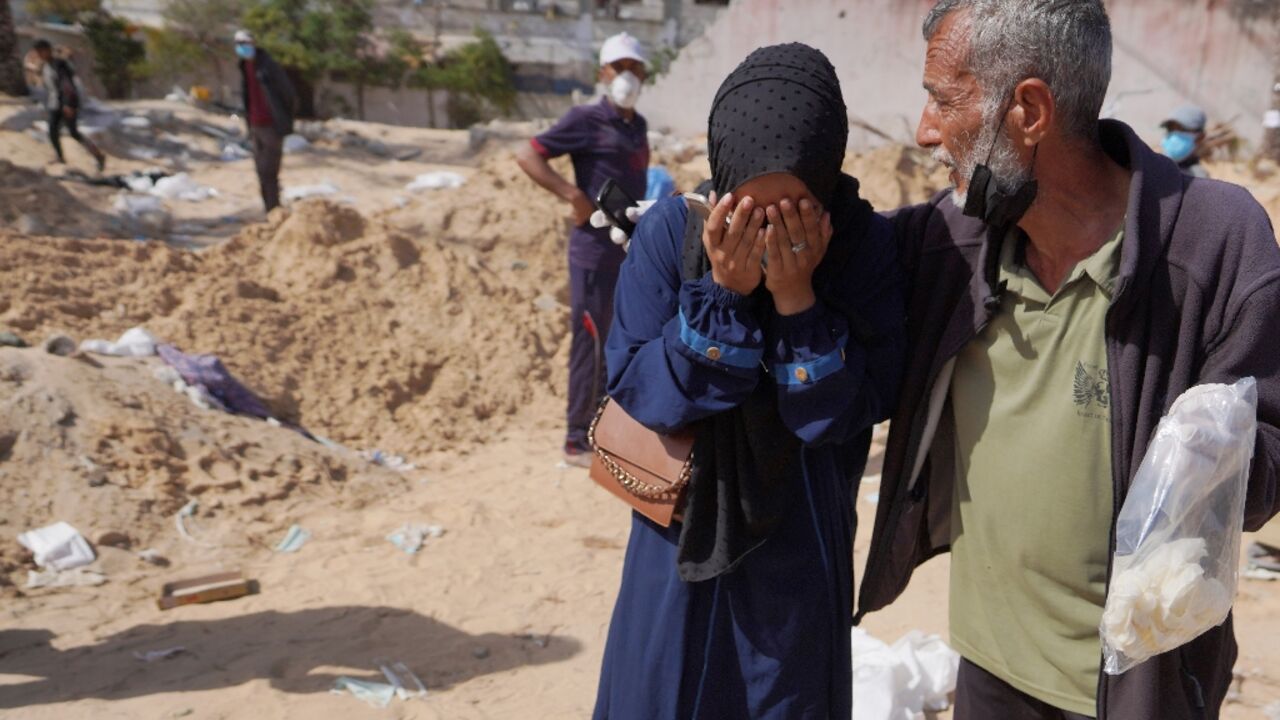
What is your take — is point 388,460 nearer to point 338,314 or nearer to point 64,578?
point 338,314

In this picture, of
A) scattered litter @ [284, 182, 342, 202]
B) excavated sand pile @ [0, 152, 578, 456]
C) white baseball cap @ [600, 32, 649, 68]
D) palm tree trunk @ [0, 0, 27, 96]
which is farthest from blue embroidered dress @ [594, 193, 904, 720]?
palm tree trunk @ [0, 0, 27, 96]

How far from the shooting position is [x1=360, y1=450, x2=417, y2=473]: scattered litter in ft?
20.7

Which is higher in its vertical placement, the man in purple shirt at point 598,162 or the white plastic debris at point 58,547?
the man in purple shirt at point 598,162

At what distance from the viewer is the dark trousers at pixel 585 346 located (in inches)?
218

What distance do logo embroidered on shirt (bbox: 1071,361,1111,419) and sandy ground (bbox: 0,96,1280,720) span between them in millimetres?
2437

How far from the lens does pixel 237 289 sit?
7.67 metres

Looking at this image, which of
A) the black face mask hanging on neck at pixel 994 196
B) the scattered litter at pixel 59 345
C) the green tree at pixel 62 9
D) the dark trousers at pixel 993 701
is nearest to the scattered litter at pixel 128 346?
the scattered litter at pixel 59 345

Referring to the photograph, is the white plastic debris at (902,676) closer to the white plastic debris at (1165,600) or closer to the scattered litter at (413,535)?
the white plastic debris at (1165,600)

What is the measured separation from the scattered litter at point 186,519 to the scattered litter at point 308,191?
7.77 meters

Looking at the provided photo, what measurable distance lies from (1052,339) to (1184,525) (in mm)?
380

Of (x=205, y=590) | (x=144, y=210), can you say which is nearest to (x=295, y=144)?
(x=144, y=210)

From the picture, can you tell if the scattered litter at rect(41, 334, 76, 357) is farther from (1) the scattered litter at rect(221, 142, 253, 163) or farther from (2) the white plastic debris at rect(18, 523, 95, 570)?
(1) the scattered litter at rect(221, 142, 253, 163)

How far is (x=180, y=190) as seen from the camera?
12.5 m

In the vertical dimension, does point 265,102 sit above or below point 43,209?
above
